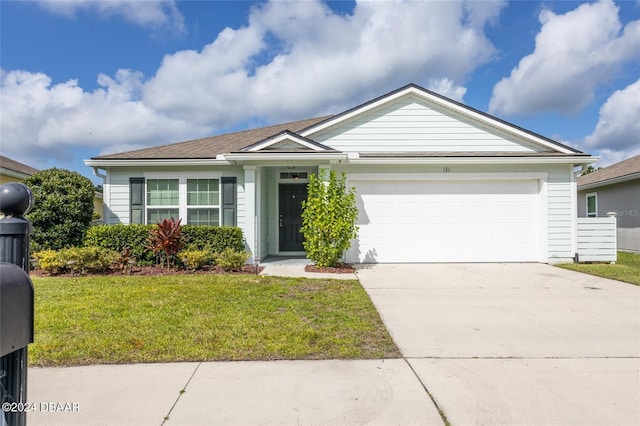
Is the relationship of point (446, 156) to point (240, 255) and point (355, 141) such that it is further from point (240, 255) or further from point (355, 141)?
point (240, 255)

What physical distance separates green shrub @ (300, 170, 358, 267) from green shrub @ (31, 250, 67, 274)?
539cm

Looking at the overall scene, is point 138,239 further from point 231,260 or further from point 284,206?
point 284,206

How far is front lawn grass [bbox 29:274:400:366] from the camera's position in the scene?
3.57 meters

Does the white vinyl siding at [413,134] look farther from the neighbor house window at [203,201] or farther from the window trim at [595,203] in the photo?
the window trim at [595,203]

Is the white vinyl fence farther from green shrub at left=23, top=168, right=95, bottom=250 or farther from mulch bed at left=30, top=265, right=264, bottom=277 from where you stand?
green shrub at left=23, top=168, right=95, bottom=250

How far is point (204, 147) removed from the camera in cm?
1117

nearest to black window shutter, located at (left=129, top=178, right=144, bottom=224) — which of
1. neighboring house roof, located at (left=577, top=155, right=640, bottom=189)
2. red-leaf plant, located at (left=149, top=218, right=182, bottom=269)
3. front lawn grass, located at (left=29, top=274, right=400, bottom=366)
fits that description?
red-leaf plant, located at (left=149, top=218, right=182, bottom=269)

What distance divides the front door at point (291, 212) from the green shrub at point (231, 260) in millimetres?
2834

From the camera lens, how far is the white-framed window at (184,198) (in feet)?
32.8

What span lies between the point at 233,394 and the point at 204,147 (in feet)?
31.2

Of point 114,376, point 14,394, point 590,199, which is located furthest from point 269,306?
point 590,199

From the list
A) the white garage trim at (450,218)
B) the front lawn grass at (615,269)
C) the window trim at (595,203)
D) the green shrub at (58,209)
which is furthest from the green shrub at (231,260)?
the window trim at (595,203)

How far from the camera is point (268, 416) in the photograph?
8.21 ft

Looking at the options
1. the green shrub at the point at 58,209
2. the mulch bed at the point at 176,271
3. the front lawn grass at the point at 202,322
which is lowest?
the front lawn grass at the point at 202,322
